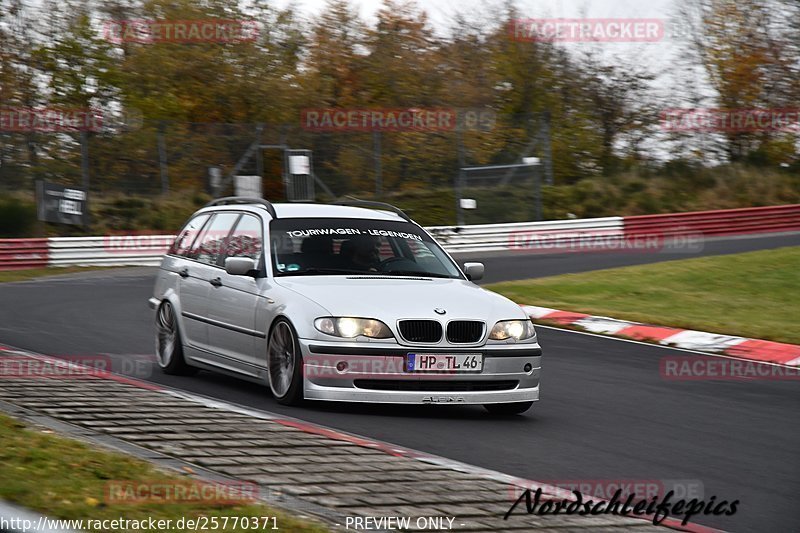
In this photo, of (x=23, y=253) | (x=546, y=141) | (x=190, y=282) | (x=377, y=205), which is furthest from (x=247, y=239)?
(x=546, y=141)

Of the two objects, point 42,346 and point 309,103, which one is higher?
point 309,103

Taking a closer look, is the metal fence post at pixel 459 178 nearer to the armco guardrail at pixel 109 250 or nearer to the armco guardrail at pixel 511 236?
the armco guardrail at pixel 511 236

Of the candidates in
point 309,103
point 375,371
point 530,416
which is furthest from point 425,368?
point 309,103

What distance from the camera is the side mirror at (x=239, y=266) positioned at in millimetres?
9172

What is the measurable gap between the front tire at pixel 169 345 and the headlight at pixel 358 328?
2459mm

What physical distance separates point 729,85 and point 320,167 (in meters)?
20.5

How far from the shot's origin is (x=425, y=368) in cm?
830

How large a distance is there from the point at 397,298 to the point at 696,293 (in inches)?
492

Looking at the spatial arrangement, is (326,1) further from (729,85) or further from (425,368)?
(425,368)

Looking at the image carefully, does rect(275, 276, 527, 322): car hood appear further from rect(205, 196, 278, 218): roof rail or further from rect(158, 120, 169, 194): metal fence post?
rect(158, 120, 169, 194): metal fence post

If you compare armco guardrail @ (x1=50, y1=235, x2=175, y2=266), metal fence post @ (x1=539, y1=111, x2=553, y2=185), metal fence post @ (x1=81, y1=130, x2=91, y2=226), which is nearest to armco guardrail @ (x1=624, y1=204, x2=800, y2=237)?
metal fence post @ (x1=539, y1=111, x2=553, y2=185)

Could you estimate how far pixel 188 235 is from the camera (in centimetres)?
1093

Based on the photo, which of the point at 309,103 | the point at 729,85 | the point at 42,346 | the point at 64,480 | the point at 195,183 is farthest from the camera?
the point at 729,85

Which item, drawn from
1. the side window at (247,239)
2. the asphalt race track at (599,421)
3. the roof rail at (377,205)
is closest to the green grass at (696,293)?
the asphalt race track at (599,421)
